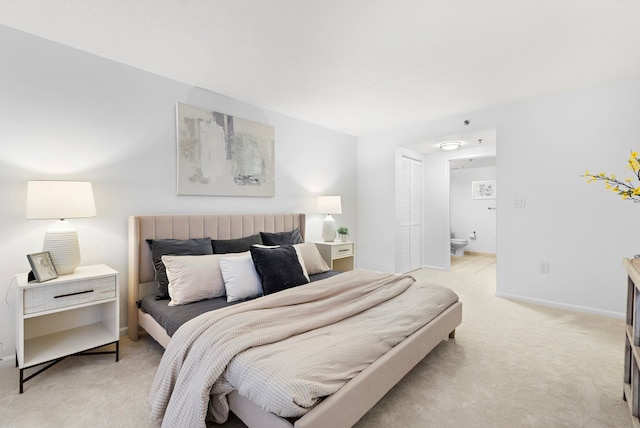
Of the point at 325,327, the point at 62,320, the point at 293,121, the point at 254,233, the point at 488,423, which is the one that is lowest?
the point at 488,423

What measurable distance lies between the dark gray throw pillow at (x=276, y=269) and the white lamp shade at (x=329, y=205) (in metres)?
1.71

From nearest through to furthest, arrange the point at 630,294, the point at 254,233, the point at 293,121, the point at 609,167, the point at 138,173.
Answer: the point at 630,294
the point at 138,173
the point at 609,167
the point at 254,233
the point at 293,121

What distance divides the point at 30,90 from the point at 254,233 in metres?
2.22

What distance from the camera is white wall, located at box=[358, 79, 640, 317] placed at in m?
3.12

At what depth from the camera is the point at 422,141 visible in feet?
15.1

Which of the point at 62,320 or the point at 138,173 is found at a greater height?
the point at 138,173

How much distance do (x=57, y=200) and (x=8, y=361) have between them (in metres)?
1.26

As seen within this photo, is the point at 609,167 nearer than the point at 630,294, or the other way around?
the point at 630,294

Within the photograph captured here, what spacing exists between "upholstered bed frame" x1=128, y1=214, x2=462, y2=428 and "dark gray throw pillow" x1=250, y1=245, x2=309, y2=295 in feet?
2.59

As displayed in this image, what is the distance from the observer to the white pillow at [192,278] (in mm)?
2295

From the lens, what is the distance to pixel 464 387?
1.93 metres

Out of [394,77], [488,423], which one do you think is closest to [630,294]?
[488,423]

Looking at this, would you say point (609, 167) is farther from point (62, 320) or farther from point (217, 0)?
point (62, 320)

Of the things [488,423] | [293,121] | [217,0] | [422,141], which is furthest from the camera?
[422,141]
